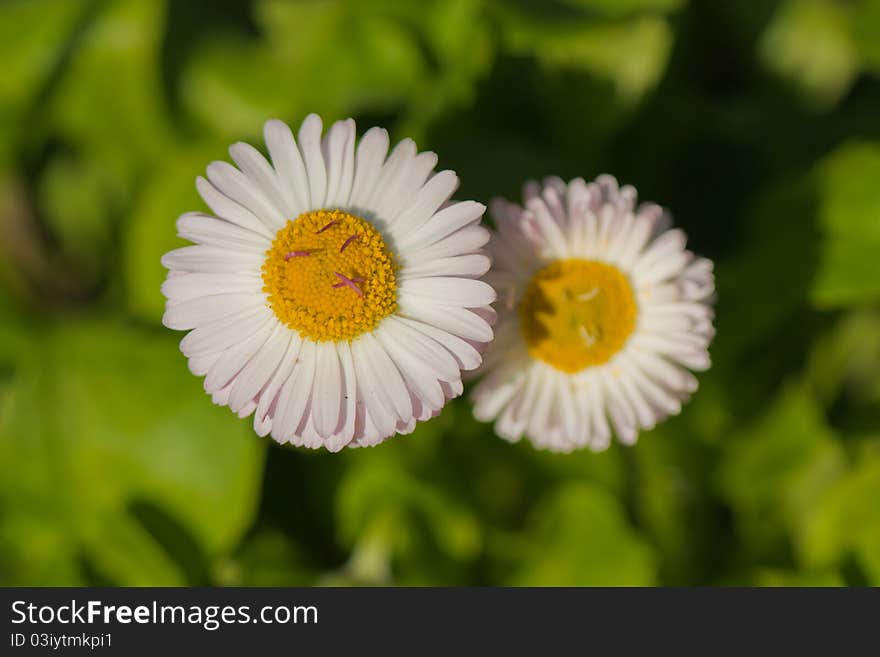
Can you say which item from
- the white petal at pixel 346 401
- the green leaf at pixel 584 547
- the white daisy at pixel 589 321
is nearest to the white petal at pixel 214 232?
the white petal at pixel 346 401

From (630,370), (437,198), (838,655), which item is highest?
(437,198)

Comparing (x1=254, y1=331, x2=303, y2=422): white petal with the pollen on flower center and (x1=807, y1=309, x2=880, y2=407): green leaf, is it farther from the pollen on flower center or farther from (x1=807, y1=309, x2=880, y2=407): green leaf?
(x1=807, y1=309, x2=880, y2=407): green leaf

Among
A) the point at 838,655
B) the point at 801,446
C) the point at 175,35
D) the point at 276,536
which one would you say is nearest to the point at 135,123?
the point at 175,35

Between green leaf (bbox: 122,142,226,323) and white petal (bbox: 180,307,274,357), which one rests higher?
green leaf (bbox: 122,142,226,323)

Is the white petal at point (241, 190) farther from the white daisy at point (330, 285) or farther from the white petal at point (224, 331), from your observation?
the white petal at point (224, 331)

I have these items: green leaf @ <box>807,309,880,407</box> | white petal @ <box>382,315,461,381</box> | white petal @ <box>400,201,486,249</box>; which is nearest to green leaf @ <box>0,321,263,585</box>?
white petal @ <box>382,315,461,381</box>

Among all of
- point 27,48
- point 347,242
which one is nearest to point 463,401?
point 347,242

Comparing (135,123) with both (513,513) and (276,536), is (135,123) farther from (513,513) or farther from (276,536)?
(513,513)
